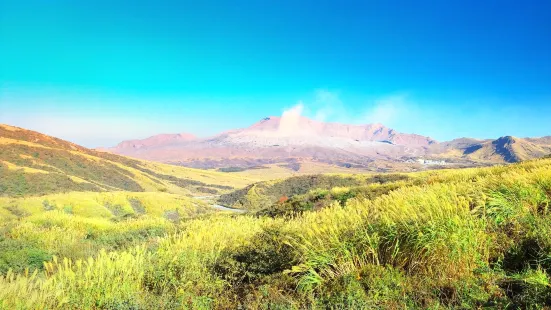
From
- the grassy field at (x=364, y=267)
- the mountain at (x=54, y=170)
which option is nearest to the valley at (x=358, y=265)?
the grassy field at (x=364, y=267)

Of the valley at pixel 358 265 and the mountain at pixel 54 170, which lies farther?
the mountain at pixel 54 170

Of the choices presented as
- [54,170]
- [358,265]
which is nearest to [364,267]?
[358,265]

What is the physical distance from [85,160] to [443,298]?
460 feet

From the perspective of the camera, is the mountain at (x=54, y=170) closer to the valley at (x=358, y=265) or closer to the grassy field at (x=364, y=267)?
the valley at (x=358, y=265)

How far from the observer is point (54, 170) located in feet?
329

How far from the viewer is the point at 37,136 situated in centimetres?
13025

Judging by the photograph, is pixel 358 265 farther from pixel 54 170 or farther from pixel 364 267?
pixel 54 170

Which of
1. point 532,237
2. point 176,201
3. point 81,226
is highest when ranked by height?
point 532,237

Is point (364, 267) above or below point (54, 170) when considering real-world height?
above

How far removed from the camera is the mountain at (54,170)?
261 ft

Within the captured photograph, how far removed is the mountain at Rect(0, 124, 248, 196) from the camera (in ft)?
261

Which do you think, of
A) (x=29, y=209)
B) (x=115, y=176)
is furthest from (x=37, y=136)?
(x=29, y=209)

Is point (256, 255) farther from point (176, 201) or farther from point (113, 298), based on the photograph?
point (176, 201)

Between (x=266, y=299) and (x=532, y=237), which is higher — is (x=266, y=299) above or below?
below
